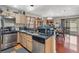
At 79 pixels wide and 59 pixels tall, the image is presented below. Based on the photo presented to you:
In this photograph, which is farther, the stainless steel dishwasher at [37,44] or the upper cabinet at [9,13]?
the stainless steel dishwasher at [37,44]

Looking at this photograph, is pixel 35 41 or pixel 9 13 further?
pixel 35 41

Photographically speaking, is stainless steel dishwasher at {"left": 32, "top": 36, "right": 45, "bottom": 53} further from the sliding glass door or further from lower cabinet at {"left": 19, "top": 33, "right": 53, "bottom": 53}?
the sliding glass door

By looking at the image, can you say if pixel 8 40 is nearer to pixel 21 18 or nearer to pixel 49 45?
pixel 21 18

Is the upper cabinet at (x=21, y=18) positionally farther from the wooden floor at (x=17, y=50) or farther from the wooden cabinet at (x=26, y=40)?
the wooden floor at (x=17, y=50)

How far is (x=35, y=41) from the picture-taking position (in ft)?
6.59

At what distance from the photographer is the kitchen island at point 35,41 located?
1961 millimetres

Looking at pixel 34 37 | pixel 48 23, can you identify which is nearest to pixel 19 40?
pixel 34 37

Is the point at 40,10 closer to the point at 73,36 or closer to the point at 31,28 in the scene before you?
the point at 31,28

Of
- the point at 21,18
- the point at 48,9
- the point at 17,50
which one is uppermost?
the point at 48,9

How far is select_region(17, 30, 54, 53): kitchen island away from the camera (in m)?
1.96

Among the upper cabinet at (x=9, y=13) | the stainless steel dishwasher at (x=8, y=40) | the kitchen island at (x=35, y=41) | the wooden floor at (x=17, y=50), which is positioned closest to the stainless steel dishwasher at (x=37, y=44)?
the kitchen island at (x=35, y=41)

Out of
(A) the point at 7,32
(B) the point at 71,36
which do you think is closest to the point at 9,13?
(A) the point at 7,32
